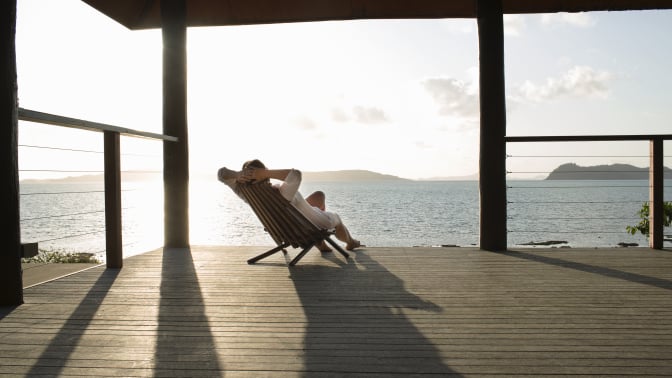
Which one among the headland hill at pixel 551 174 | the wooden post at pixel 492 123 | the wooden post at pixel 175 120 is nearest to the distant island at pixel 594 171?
the headland hill at pixel 551 174

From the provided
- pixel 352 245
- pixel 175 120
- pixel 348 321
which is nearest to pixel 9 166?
pixel 348 321

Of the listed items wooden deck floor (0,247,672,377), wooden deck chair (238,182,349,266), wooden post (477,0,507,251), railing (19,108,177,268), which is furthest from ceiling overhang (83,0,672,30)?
wooden deck floor (0,247,672,377)

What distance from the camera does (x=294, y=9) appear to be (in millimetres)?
5473

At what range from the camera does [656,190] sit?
441 centimetres

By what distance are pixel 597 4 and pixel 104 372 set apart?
17.5 ft

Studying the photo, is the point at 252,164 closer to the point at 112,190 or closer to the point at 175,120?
the point at 112,190

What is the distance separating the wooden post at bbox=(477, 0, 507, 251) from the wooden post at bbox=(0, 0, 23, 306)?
131 inches

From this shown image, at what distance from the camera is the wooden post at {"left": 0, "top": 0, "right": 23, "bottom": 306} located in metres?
2.54

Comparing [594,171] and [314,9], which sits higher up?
[314,9]

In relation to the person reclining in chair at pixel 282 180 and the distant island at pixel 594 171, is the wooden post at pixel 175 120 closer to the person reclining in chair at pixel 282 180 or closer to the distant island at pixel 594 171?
the person reclining in chair at pixel 282 180

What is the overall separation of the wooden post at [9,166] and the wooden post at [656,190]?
4.58m

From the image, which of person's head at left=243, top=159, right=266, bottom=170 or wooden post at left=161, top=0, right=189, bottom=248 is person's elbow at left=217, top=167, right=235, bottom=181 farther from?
wooden post at left=161, top=0, right=189, bottom=248

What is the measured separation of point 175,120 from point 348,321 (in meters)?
3.07

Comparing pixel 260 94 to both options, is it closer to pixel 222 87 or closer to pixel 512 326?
pixel 222 87
